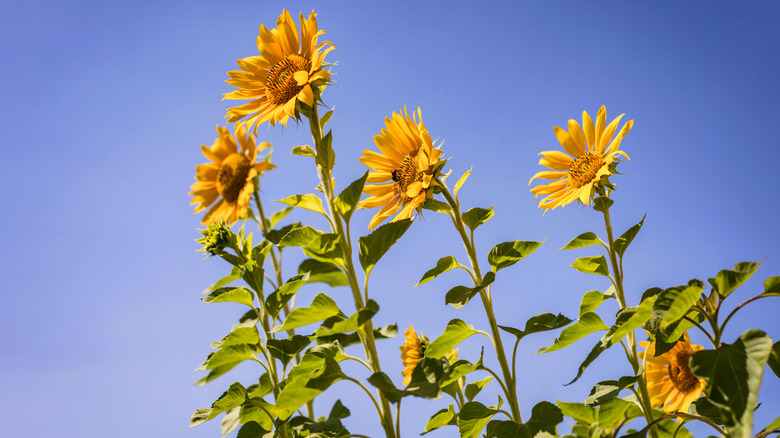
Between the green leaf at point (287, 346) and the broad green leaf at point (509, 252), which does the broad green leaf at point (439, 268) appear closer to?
the broad green leaf at point (509, 252)

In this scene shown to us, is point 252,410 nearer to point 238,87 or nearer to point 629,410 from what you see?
point 238,87

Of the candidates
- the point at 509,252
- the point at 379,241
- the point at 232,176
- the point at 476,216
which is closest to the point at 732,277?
the point at 509,252

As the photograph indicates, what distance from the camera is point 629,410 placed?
2.03 metres

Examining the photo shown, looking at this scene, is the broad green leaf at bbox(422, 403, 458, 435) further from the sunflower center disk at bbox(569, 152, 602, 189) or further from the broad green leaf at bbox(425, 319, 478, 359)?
the sunflower center disk at bbox(569, 152, 602, 189)

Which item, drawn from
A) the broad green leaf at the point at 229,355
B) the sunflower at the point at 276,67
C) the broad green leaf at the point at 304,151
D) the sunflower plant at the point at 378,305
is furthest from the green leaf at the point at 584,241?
the broad green leaf at the point at 229,355

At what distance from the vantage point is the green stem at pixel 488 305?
1851 mm

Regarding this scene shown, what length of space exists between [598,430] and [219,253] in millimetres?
1414

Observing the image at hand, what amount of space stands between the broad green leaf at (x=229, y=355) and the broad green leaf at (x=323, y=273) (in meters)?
0.39

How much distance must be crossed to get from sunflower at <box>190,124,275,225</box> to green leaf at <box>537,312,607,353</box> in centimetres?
112

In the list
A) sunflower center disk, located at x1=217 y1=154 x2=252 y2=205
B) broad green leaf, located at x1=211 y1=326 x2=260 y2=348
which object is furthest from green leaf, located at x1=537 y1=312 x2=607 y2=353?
sunflower center disk, located at x1=217 y1=154 x2=252 y2=205

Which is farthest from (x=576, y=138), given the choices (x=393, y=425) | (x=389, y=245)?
(x=393, y=425)

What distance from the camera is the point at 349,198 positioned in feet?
6.02

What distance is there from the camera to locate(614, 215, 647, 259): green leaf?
6.34 feet

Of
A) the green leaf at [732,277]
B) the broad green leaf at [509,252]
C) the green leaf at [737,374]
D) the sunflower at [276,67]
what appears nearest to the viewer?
the green leaf at [737,374]
